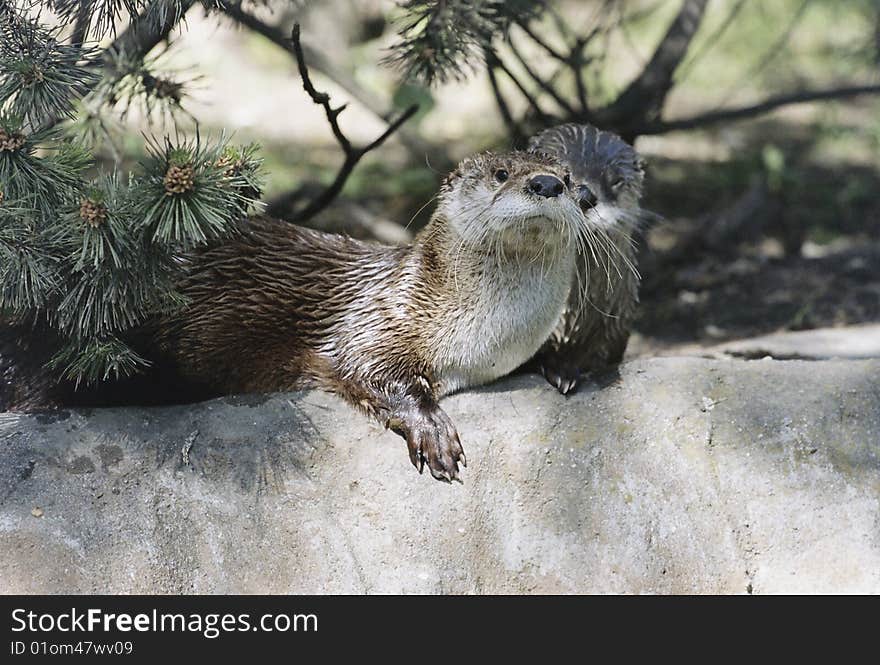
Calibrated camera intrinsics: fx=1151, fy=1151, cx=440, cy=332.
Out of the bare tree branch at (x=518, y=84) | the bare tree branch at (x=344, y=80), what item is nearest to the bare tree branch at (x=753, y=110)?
the bare tree branch at (x=518, y=84)

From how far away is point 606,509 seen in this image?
8.77 ft

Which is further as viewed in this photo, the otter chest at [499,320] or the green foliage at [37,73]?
the otter chest at [499,320]

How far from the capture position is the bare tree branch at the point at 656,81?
14.2 ft

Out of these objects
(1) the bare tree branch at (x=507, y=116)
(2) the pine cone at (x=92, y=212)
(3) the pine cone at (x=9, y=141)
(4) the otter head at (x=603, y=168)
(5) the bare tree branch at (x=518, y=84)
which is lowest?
(2) the pine cone at (x=92, y=212)

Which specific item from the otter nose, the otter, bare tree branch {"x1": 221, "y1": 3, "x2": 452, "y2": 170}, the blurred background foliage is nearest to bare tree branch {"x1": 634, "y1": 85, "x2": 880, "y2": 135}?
the blurred background foliage

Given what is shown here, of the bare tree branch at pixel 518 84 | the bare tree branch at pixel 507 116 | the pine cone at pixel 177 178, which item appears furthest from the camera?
the bare tree branch at pixel 507 116

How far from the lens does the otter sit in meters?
2.77

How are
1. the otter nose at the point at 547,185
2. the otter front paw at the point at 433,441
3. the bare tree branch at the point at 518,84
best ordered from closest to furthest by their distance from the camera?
the otter nose at the point at 547,185
the otter front paw at the point at 433,441
the bare tree branch at the point at 518,84

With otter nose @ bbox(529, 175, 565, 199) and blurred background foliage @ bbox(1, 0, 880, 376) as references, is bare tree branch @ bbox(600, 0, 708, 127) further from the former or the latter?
otter nose @ bbox(529, 175, 565, 199)

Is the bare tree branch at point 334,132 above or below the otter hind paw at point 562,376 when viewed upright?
above

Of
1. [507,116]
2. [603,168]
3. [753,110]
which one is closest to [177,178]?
[603,168]

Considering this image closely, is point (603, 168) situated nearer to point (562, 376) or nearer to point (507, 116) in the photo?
point (562, 376)

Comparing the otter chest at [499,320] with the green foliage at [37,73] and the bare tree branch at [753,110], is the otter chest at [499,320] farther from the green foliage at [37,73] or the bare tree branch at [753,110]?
the bare tree branch at [753,110]

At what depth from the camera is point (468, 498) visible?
265cm
